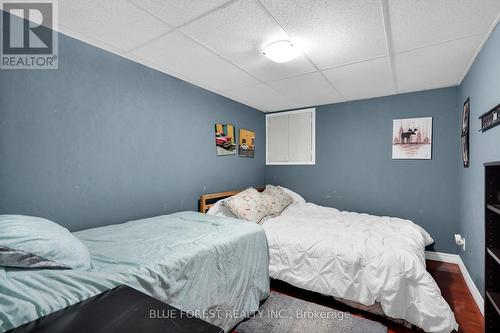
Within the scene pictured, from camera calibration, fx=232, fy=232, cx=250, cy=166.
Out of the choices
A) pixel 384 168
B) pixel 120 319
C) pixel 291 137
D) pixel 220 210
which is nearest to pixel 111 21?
pixel 120 319

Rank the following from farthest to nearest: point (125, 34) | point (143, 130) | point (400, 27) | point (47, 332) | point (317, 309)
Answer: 1. point (143, 130)
2. point (317, 309)
3. point (125, 34)
4. point (400, 27)
5. point (47, 332)

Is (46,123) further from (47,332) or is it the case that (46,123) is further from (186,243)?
(47,332)

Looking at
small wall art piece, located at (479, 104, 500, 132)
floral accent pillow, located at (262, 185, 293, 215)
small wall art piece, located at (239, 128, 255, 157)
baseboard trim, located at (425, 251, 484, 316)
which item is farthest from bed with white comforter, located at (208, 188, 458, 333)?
small wall art piece, located at (239, 128, 255, 157)

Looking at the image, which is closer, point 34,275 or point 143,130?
point 34,275

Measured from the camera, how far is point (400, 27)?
1.68 m

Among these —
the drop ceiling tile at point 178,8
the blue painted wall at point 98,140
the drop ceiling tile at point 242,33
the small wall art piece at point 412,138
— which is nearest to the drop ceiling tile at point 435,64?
the small wall art piece at point 412,138

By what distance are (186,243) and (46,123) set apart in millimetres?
A: 1353

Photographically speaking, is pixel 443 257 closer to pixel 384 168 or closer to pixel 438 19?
pixel 384 168

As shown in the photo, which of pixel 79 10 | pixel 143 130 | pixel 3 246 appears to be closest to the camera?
pixel 3 246

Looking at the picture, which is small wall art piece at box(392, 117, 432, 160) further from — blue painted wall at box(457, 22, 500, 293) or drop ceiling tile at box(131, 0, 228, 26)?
drop ceiling tile at box(131, 0, 228, 26)

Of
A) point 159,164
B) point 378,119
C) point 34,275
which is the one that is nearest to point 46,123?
point 159,164

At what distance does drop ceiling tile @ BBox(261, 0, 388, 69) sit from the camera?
147 centimetres

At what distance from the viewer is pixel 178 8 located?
1506 millimetres

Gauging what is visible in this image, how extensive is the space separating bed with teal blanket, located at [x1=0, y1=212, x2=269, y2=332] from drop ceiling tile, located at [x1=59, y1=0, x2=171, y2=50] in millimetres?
1514
